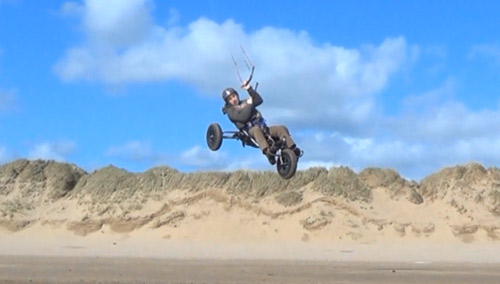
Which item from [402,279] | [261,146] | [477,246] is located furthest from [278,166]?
[477,246]

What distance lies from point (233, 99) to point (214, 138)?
2.57 ft

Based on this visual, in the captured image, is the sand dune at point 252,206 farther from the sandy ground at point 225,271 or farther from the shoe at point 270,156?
the shoe at point 270,156

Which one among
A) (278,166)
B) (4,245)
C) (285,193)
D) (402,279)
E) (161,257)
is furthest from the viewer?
(285,193)

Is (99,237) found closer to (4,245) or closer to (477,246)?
(4,245)

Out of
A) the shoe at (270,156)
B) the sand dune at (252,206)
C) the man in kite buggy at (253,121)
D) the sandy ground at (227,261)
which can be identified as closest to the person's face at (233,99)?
the man in kite buggy at (253,121)

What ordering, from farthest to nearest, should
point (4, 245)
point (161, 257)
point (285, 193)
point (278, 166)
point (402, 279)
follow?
point (285, 193)
point (4, 245)
point (161, 257)
point (402, 279)
point (278, 166)

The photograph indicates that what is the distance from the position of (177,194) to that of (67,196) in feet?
17.0

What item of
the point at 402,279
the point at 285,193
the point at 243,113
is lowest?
the point at 402,279

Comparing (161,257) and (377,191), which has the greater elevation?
(377,191)

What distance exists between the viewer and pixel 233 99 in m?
17.3

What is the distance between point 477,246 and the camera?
40906mm

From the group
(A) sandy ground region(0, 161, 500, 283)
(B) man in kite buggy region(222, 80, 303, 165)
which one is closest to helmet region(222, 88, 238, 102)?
(B) man in kite buggy region(222, 80, 303, 165)

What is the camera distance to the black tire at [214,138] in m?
17.5

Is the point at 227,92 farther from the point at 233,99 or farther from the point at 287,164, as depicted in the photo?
the point at 287,164
